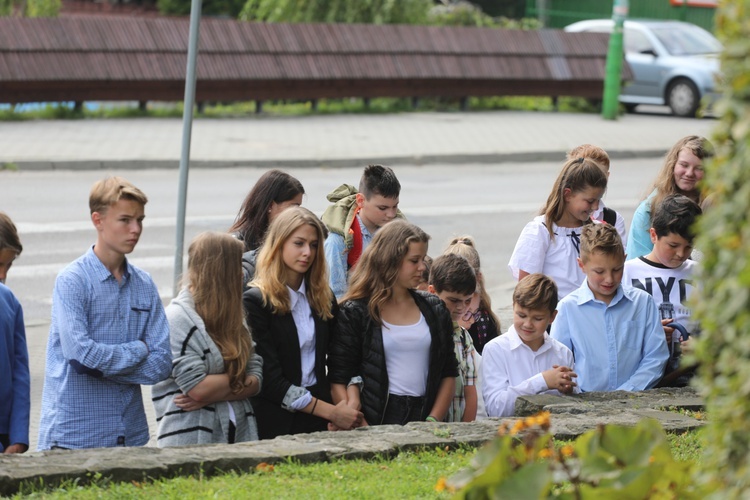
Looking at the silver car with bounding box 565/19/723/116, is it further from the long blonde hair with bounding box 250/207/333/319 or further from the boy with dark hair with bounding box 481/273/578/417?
the long blonde hair with bounding box 250/207/333/319

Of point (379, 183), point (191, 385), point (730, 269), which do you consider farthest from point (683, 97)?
point (730, 269)

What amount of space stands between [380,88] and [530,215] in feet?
33.0

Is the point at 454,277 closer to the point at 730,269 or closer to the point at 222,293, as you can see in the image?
the point at 222,293

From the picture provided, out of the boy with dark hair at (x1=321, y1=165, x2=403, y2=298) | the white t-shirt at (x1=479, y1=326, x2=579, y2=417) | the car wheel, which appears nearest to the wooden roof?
the car wheel

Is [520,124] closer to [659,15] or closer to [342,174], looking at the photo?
[342,174]

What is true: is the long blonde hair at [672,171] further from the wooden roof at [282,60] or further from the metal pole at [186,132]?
the wooden roof at [282,60]

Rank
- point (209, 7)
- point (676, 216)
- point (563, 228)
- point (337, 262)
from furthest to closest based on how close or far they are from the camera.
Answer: point (209, 7), point (563, 228), point (337, 262), point (676, 216)

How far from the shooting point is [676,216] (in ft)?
22.2

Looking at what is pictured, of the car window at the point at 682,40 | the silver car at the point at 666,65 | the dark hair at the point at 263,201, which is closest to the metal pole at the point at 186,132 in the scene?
the dark hair at the point at 263,201

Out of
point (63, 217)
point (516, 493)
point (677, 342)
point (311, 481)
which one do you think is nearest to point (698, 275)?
point (516, 493)

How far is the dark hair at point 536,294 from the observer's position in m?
6.35

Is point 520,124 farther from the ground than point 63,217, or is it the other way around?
point 520,124

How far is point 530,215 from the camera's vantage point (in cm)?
1573

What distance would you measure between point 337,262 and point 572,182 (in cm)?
155
